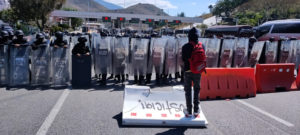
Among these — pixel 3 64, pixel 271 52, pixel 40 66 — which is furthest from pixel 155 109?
pixel 271 52

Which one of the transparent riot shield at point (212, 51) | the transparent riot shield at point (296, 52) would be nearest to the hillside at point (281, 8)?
the transparent riot shield at point (296, 52)

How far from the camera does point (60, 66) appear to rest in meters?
9.51

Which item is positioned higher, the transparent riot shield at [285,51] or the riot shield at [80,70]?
the transparent riot shield at [285,51]

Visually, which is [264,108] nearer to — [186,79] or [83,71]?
[186,79]

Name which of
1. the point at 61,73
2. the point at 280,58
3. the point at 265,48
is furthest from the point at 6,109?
the point at 280,58

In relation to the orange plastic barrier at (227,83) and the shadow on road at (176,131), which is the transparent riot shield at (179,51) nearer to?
the orange plastic barrier at (227,83)

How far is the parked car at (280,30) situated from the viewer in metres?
22.2

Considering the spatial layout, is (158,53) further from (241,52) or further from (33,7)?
(33,7)

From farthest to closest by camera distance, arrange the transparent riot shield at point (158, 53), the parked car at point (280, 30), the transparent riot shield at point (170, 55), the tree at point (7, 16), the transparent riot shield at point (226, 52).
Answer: the tree at point (7, 16)
the parked car at point (280, 30)
the transparent riot shield at point (226, 52)
the transparent riot shield at point (170, 55)
the transparent riot shield at point (158, 53)

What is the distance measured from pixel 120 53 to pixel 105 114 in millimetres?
3829

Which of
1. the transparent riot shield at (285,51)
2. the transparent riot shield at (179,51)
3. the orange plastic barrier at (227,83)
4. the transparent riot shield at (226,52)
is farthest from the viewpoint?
the transparent riot shield at (285,51)

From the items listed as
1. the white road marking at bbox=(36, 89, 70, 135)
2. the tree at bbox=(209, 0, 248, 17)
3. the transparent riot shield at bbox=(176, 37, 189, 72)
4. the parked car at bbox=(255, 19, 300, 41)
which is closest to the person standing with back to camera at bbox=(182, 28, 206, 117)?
the white road marking at bbox=(36, 89, 70, 135)

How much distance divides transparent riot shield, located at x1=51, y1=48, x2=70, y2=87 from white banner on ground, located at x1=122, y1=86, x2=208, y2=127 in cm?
412

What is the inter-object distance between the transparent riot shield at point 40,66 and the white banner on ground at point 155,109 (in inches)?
174
